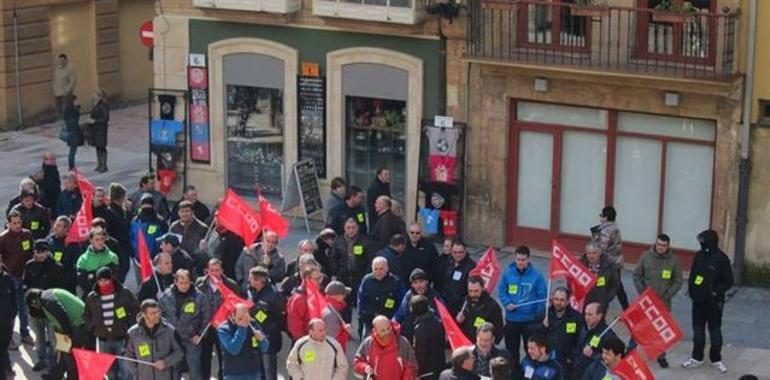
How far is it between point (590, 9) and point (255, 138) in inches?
271

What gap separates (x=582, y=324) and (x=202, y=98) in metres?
12.2

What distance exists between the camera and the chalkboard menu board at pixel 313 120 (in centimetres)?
2759

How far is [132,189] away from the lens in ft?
100

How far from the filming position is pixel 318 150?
1097 inches

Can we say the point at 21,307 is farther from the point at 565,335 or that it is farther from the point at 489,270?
the point at 565,335

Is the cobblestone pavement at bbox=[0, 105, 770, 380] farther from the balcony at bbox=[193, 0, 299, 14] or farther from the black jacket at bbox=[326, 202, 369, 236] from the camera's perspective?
the balcony at bbox=[193, 0, 299, 14]

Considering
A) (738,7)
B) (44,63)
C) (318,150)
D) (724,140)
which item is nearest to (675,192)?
(724,140)

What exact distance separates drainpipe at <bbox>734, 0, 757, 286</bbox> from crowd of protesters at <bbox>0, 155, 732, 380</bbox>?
2.91 meters

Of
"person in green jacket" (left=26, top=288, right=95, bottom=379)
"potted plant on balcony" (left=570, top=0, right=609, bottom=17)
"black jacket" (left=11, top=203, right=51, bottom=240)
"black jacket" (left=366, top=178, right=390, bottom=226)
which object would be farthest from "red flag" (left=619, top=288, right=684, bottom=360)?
"black jacket" (left=11, top=203, right=51, bottom=240)

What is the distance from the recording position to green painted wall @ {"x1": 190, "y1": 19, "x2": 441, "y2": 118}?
86.6 ft

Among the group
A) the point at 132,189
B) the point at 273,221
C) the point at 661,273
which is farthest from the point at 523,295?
the point at 132,189

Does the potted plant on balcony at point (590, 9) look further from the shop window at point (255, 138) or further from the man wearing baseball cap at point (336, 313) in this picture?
the man wearing baseball cap at point (336, 313)

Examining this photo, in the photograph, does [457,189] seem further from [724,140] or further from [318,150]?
[724,140]

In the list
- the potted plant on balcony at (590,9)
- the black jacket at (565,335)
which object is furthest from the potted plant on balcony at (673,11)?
the black jacket at (565,335)
